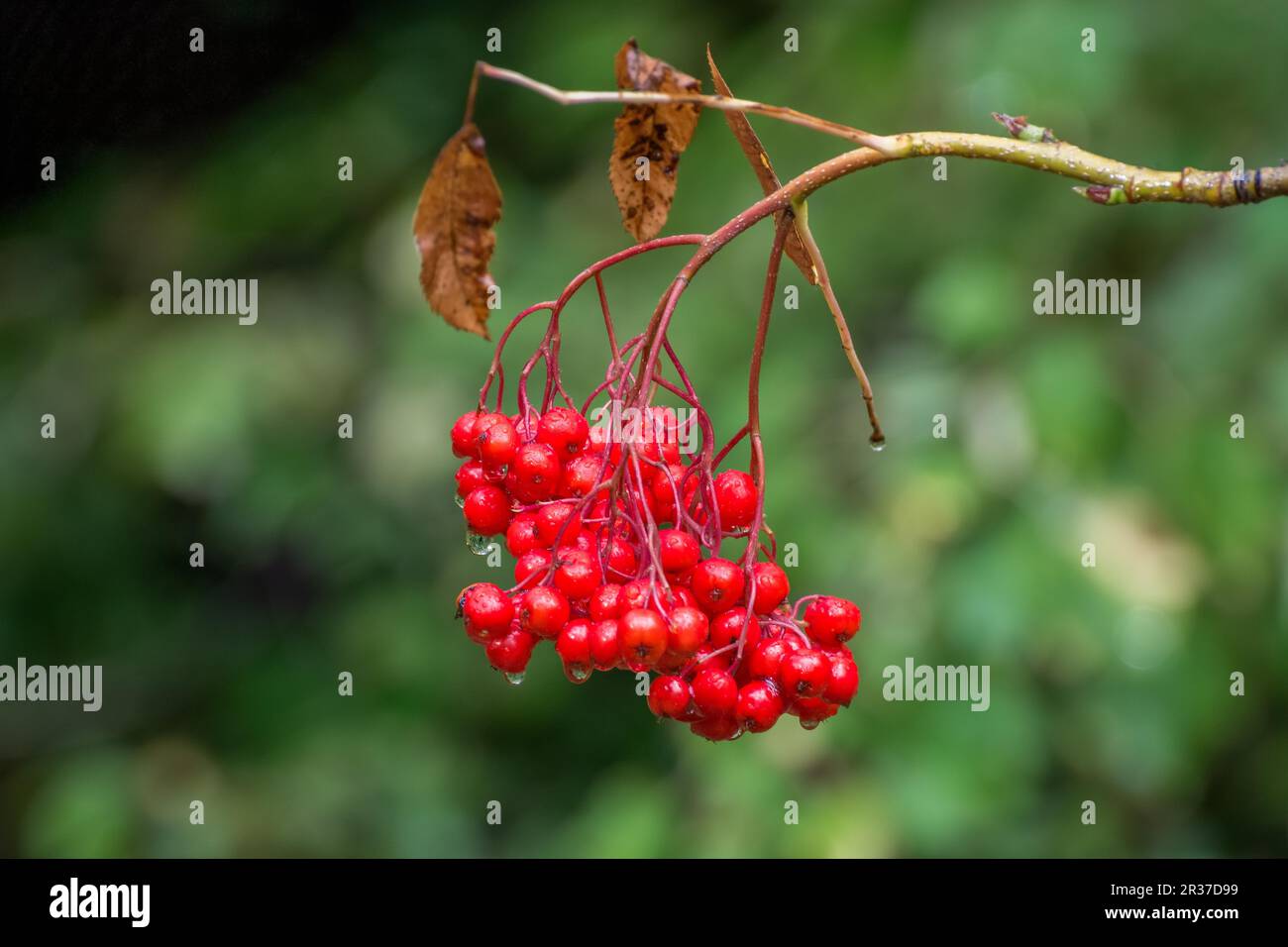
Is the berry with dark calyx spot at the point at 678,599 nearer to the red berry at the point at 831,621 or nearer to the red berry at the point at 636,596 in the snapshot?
the red berry at the point at 636,596

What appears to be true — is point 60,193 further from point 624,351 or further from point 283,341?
point 624,351

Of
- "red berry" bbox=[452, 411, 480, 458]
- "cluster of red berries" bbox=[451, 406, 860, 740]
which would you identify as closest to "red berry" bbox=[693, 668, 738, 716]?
"cluster of red berries" bbox=[451, 406, 860, 740]

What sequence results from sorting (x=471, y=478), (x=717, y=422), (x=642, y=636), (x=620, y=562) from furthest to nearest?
(x=717, y=422), (x=471, y=478), (x=620, y=562), (x=642, y=636)

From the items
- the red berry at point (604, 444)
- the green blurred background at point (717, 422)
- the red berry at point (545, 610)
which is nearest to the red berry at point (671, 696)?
the red berry at point (545, 610)

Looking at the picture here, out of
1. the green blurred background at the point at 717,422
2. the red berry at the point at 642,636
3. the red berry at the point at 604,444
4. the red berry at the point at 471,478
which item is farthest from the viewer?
the green blurred background at the point at 717,422

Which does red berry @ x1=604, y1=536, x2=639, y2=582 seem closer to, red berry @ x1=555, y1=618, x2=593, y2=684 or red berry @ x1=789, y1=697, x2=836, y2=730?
red berry @ x1=555, y1=618, x2=593, y2=684

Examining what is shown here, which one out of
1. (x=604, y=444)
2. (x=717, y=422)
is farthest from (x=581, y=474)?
(x=717, y=422)

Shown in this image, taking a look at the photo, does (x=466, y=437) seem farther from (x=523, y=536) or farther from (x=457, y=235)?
(x=457, y=235)
